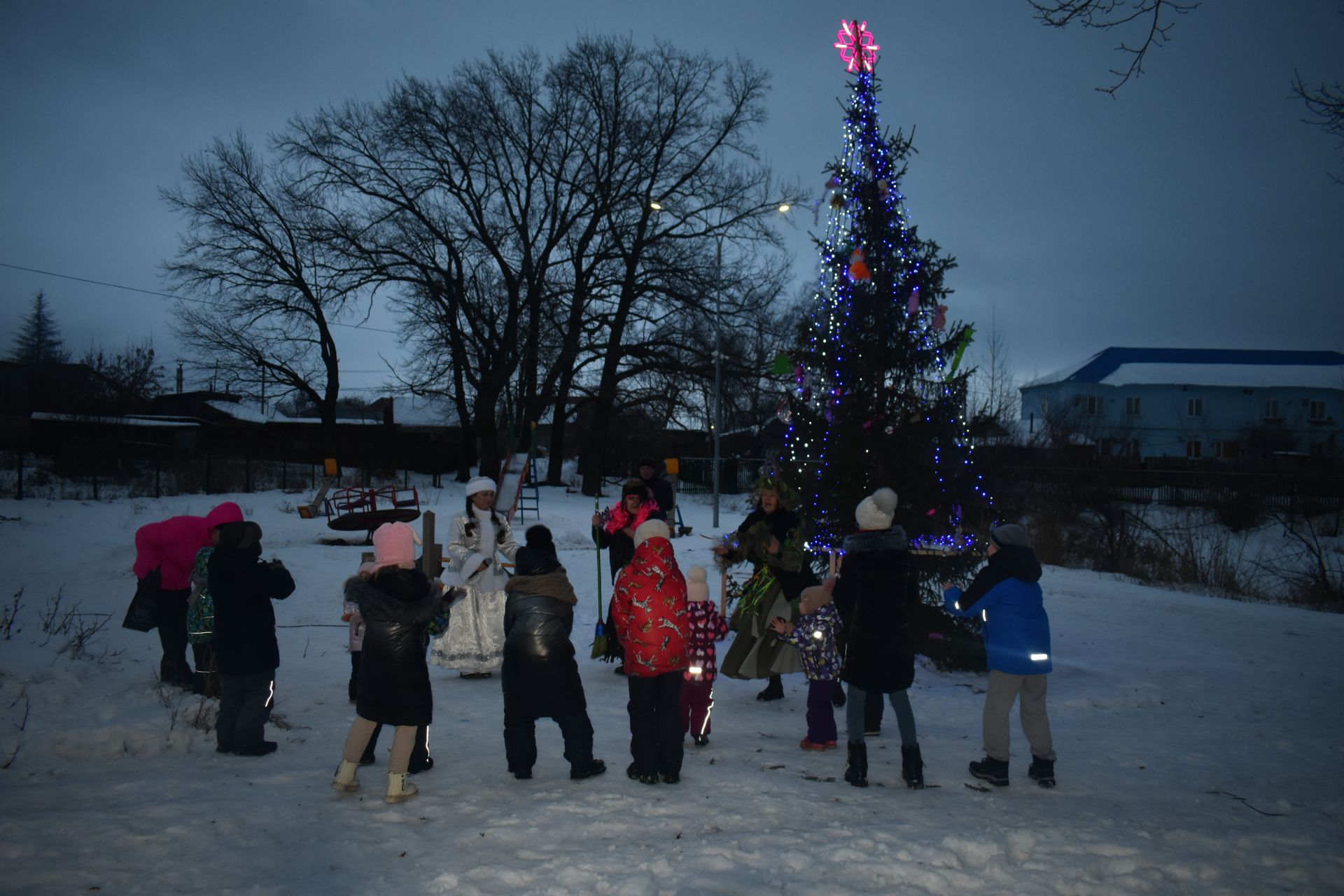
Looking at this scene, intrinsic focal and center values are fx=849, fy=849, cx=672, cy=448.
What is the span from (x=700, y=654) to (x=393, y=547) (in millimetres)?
2074

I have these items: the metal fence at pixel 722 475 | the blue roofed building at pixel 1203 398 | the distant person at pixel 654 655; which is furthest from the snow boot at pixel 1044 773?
the blue roofed building at pixel 1203 398

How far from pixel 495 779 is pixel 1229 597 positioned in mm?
15069

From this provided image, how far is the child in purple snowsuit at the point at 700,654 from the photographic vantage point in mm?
5504

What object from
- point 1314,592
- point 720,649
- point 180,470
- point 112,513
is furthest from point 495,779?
point 180,470

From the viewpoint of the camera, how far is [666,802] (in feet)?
15.3

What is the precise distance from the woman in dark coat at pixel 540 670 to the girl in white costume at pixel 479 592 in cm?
173

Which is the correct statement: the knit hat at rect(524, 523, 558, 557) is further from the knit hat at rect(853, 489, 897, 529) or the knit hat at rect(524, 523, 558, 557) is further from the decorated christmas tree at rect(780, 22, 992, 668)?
the decorated christmas tree at rect(780, 22, 992, 668)

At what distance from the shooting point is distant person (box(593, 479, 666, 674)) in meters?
7.05

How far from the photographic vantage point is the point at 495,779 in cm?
500

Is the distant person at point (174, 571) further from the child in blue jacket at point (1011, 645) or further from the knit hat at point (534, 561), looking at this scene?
the child in blue jacket at point (1011, 645)

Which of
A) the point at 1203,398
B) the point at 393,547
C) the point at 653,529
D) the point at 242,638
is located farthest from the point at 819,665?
the point at 1203,398

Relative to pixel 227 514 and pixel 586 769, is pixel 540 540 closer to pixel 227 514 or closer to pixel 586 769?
pixel 586 769

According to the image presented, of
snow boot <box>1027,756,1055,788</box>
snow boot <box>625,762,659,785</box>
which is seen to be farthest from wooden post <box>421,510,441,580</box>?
snow boot <box>1027,756,1055,788</box>

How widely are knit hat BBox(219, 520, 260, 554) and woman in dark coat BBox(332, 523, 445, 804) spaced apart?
3.77ft
